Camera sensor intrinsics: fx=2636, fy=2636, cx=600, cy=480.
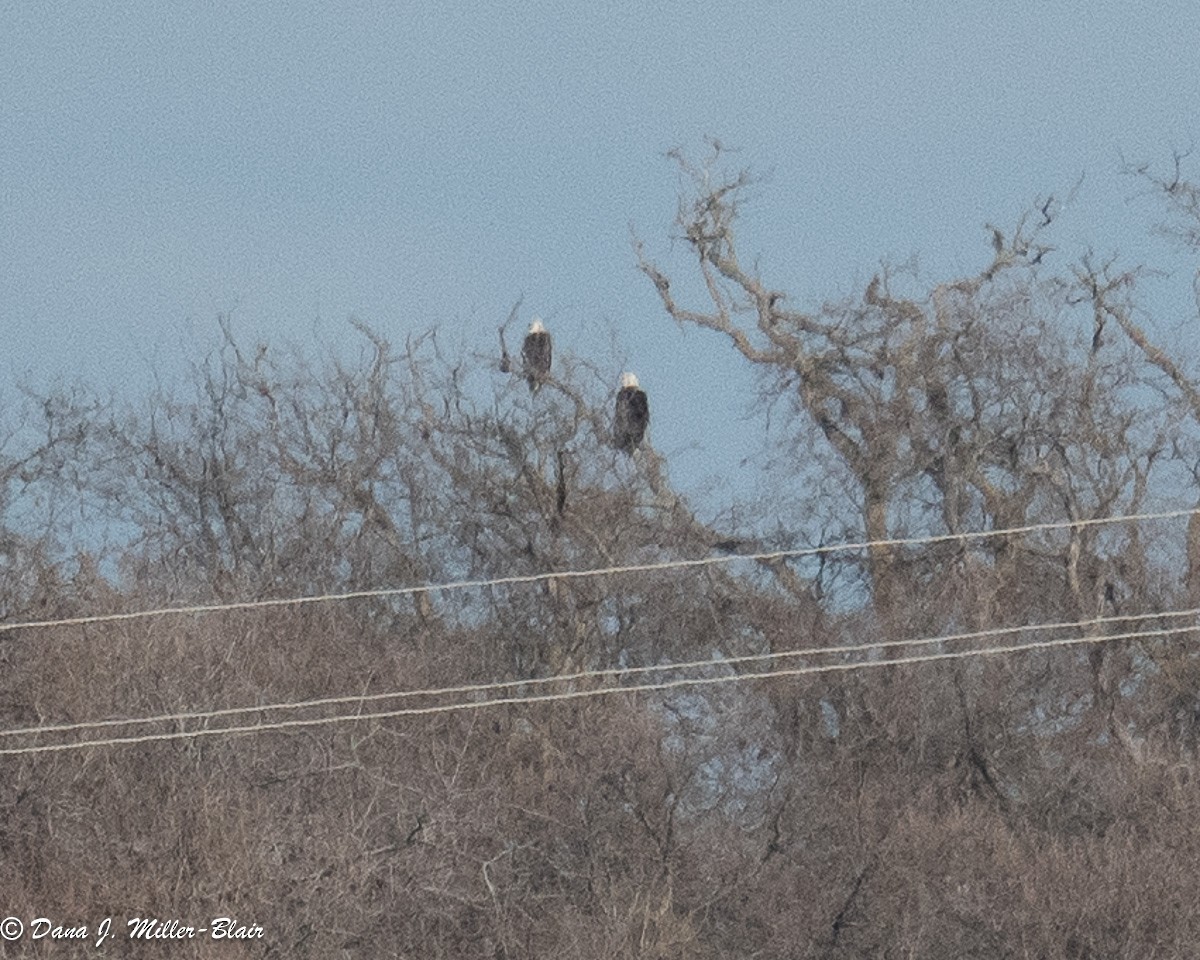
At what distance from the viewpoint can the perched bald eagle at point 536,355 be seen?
89.8ft

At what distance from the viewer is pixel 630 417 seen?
1108 inches

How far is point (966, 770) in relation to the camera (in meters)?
26.1

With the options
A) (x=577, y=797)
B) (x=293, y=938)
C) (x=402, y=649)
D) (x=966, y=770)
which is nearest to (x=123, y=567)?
(x=402, y=649)

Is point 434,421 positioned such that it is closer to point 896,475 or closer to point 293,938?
point 896,475

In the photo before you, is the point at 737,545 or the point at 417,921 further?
the point at 737,545

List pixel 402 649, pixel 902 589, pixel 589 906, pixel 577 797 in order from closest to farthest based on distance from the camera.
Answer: pixel 589 906 → pixel 577 797 → pixel 402 649 → pixel 902 589

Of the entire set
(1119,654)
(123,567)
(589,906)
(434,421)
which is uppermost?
(434,421)

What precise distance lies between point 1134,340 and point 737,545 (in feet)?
16.2

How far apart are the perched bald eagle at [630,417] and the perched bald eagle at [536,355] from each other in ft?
2.87

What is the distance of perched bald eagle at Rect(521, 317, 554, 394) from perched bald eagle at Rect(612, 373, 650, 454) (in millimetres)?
874

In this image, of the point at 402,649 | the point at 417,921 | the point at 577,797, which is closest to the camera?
the point at 417,921

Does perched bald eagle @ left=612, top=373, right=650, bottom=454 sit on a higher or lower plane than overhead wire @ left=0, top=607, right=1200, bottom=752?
higher

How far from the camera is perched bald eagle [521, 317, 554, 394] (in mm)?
27375

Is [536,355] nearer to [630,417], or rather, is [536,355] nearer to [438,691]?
[630,417]
